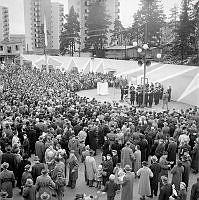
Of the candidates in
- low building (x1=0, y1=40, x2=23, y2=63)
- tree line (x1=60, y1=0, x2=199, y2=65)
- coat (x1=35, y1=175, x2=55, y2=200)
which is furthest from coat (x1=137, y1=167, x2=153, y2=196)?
low building (x1=0, y1=40, x2=23, y2=63)

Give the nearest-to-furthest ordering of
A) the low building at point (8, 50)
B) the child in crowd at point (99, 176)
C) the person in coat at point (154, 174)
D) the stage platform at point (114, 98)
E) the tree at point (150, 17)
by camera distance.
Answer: the person in coat at point (154, 174) → the child in crowd at point (99, 176) → the stage platform at point (114, 98) → the tree at point (150, 17) → the low building at point (8, 50)

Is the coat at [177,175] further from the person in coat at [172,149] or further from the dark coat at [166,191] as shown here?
the person in coat at [172,149]

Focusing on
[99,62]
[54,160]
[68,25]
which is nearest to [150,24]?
[99,62]

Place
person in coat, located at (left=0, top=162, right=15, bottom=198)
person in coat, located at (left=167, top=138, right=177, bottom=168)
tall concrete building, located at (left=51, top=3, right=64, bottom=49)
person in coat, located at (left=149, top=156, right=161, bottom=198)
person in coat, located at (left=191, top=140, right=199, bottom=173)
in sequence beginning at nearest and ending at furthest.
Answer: person in coat, located at (left=0, top=162, right=15, bottom=198), person in coat, located at (left=149, top=156, right=161, bottom=198), person in coat, located at (left=191, top=140, right=199, bottom=173), person in coat, located at (left=167, top=138, right=177, bottom=168), tall concrete building, located at (left=51, top=3, right=64, bottom=49)

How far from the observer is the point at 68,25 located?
2314 inches

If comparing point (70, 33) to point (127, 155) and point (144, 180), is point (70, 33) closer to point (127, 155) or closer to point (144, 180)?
point (127, 155)

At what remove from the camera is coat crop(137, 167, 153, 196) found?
9391 mm

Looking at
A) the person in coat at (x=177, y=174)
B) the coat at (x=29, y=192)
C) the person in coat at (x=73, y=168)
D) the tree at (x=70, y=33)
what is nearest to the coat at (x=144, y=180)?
the person in coat at (x=177, y=174)

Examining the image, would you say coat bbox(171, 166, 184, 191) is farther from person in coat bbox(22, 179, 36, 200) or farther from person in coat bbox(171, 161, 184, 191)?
person in coat bbox(22, 179, 36, 200)

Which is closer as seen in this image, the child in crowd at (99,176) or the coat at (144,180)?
the coat at (144,180)

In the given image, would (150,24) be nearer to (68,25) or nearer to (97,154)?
(68,25)

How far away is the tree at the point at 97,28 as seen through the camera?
5334 centimetres

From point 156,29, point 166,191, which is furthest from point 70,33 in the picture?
point 166,191

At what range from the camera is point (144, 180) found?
9.50 m
